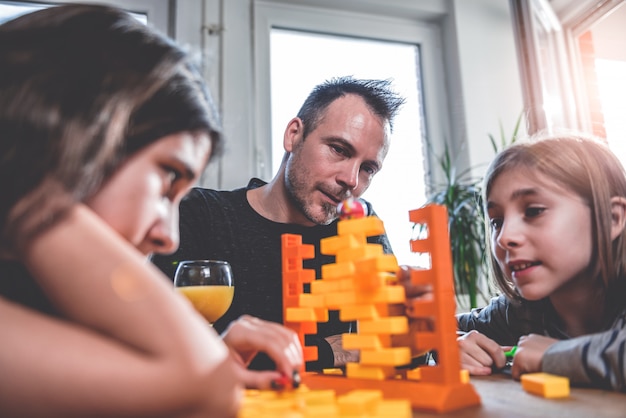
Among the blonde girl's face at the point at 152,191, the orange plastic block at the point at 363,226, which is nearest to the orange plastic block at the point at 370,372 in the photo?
the orange plastic block at the point at 363,226

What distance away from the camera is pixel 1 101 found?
0.51 m

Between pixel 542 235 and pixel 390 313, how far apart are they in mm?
469

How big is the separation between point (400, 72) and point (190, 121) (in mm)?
2547

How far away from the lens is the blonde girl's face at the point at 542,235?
43.0 inches

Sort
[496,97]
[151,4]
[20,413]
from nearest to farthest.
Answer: [20,413], [151,4], [496,97]

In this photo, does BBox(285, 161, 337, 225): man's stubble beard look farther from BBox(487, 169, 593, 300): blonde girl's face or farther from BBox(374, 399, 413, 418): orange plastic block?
BBox(374, 399, 413, 418): orange plastic block

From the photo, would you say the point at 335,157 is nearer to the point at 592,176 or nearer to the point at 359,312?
the point at 592,176

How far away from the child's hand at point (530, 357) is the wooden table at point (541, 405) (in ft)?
0.29

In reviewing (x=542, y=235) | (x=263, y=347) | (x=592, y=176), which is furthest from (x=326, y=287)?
(x=592, y=176)

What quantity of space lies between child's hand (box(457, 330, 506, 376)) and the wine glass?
1.80 feet

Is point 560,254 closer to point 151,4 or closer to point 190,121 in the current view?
point 190,121

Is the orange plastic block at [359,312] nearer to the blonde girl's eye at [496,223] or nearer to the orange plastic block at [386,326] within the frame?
the orange plastic block at [386,326]

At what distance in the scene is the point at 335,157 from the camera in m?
1.58

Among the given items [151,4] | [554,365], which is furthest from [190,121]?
[151,4]
